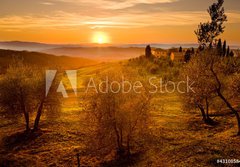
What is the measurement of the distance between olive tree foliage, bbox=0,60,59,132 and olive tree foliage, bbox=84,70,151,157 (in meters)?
12.7

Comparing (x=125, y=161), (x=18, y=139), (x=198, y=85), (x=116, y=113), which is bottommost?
(x=125, y=161)

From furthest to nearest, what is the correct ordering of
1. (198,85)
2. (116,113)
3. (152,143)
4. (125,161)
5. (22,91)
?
(198,85)
(22,91)
(152,143)
(125,161)
(116,113)

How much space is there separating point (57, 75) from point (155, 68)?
254 feet

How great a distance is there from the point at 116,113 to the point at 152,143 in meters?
8.93

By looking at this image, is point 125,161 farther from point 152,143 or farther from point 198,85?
point 198,85

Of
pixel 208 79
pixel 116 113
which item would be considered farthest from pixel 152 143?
pixel 208 79

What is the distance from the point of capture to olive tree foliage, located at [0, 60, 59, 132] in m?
40.5

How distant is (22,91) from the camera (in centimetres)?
4047

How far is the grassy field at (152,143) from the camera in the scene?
3066 centimetres

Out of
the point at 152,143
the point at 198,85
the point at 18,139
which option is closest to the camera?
the point at 152,143

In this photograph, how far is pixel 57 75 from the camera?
4391 cm

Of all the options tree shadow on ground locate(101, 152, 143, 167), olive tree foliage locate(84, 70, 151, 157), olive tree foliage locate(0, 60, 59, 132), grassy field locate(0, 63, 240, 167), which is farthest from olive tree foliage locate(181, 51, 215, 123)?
olive tree foliage locate(0, 60, 59, 132)

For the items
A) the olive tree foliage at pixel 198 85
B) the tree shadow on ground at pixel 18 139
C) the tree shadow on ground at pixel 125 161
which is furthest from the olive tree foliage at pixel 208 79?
the tree shadow on ground at pixel 18 139

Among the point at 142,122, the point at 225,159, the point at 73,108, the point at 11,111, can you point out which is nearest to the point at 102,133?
the point at 142,122
